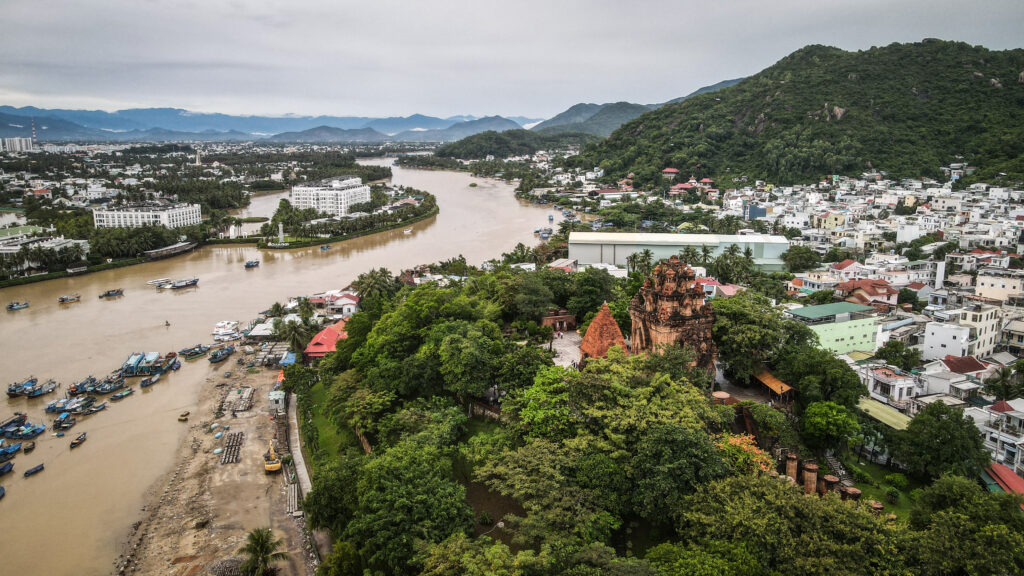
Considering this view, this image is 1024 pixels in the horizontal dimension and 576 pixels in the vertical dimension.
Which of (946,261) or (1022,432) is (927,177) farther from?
(1022,432)

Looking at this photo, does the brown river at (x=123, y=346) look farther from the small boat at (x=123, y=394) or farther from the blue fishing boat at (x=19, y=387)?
the small boat at (x=123, y=394)

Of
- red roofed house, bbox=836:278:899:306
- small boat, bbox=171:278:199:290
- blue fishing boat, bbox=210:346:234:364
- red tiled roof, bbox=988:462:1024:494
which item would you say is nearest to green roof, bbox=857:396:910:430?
red tiled roof, bbox=988:462:1024:494

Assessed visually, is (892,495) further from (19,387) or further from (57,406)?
(19,387)

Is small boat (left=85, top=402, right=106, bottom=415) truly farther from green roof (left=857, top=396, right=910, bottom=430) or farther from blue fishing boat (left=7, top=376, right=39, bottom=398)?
green roof (left=857, top=396, right=910, bottom=430)

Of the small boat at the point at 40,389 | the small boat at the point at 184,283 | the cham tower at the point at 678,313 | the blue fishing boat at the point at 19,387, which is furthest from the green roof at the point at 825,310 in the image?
the small boat at the point at 184,283

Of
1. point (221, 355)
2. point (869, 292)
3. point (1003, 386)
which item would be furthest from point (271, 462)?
point (869, 292)

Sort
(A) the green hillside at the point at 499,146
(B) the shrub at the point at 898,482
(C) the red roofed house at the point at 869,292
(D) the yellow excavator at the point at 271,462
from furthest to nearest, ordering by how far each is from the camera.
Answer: (A) the green hillside at the point at 499,146
(C) the red roofed house at the point at 869,292
(D) the yellow excavator at the point at 271,462
(B) the shrub at the point at 898,482
